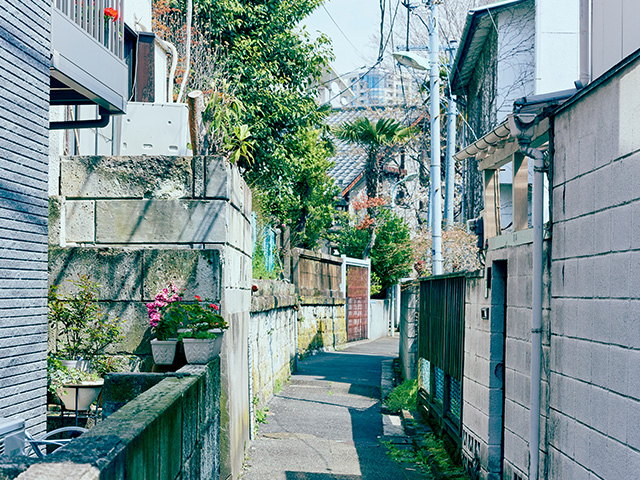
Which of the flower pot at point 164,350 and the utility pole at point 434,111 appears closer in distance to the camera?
the flower pot at point 164,350

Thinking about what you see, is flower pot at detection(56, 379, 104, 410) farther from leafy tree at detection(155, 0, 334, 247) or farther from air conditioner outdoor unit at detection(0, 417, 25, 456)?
leafy tree at detection(155, 0, 334, 247)

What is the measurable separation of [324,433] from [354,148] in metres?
22.4

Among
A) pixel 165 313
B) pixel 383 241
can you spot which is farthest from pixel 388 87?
pixel 165 313

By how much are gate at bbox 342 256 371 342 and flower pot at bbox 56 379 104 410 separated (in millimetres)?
19903

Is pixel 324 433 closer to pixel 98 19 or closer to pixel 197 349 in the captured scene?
pixel 197 349

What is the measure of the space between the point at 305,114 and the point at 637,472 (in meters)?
14.1

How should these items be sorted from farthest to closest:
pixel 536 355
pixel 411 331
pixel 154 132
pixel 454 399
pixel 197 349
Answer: pixel 411 331 < pixel 454 399 < pixel 154 132 < pixel 197 349 < pixel 536 355

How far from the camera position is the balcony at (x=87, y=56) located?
6414 millimetres

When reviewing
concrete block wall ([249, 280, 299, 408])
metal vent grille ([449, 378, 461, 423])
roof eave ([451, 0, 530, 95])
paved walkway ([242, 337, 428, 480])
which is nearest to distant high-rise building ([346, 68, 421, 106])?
roof eave ([451, 0, 530, 95])

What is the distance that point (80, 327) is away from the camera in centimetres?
661

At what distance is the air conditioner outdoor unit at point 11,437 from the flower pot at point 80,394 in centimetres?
223

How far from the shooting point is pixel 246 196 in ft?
27.8

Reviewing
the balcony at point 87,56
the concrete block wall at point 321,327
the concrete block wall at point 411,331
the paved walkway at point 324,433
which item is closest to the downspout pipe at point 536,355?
the paved walkway at point 324,433

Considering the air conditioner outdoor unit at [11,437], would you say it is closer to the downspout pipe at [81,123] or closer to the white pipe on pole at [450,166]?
the downspout pipe at [81,123]
